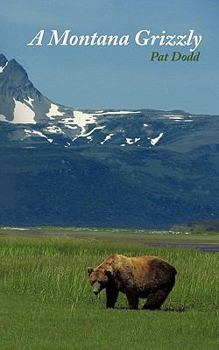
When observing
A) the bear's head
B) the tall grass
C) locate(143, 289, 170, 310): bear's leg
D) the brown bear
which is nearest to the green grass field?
the tall grass

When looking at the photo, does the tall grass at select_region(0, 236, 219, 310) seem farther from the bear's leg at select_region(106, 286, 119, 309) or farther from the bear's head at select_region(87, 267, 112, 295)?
the bear's head at select_region(87, 267, 112, 295)

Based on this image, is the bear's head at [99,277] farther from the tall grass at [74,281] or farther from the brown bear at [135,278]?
the tall grass at [74,281]

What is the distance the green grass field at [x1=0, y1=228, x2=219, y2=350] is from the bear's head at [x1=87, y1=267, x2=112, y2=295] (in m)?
0.79

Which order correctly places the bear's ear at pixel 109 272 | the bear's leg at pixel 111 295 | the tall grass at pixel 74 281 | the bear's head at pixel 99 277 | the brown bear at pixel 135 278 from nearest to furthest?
1. the bear's head at pixel 99 277
2. the bear's ear at pixel 109 272
3. the brown bear at pixel 135 278
4. the bear's leg at pixel 111 295
5. the tall grass at pixel 74 281

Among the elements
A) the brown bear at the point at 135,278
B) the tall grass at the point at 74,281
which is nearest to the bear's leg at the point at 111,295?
the brown bear at the point at 135,278

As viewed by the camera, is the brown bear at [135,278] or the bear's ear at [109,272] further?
the brown bear at [135,278]

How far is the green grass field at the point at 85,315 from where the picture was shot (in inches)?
950

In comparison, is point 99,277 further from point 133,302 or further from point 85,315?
point 133,302

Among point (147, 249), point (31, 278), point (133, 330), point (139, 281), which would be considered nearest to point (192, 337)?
point (133, 330)

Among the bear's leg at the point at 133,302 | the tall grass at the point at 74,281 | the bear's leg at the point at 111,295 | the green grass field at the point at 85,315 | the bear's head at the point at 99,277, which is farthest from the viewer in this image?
the tall grass at the point at 74,281

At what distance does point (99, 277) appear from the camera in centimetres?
2995

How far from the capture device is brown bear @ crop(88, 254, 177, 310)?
3042 centimetres

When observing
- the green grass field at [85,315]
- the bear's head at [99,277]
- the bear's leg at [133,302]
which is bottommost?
the green grass field at [85,315]

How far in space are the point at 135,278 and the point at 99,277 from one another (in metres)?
1.54
